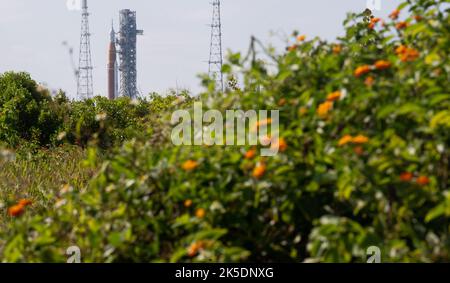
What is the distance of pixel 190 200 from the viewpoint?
3074 mm


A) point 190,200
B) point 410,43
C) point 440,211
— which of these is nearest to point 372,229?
point 440,211

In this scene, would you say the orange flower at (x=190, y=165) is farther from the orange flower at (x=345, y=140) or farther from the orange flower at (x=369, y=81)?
the orange flower at (x=369, y=81)

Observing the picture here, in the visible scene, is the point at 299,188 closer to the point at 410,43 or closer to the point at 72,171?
the point at 410,43

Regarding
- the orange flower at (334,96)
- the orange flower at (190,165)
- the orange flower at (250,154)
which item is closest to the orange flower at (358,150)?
the orange flower at (334,96)

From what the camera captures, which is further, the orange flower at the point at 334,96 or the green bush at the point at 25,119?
the green bush at the point at 25,119

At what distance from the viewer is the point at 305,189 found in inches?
121

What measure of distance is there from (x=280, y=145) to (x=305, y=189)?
0.74ft

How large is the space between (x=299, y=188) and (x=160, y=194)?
2.13ft

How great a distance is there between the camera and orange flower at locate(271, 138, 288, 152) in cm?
307

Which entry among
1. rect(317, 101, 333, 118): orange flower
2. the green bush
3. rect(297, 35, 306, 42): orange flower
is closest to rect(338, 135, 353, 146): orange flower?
rect(317, 101, 333, 118): orange flower

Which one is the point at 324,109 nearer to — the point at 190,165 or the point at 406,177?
the point at 406,177

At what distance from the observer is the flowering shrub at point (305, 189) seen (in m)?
2.86

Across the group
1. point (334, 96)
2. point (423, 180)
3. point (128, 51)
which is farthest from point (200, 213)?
point (128, 51)

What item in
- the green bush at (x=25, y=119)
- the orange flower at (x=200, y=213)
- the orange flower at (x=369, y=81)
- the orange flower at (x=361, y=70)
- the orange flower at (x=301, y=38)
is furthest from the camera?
the green bush at (x=25, y=119)
